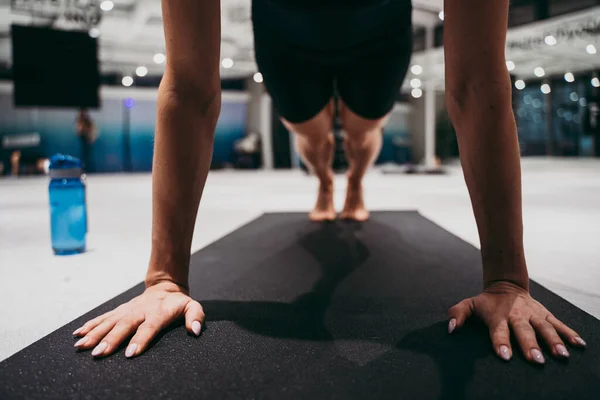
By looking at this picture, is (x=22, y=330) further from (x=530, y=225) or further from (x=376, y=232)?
(x=530, y=225)

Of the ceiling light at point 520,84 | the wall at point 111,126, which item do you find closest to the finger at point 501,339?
the wall at point 111,126

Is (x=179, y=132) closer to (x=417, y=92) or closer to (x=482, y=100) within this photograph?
(x=482, y=100)

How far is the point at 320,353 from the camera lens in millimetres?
735

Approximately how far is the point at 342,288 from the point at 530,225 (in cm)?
155

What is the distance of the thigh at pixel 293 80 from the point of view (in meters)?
1.51

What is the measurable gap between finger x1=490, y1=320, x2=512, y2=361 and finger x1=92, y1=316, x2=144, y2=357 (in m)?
0.59

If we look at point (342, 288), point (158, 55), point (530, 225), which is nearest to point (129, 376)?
point (342, 288)

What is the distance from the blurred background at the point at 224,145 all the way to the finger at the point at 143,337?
0.26 meters

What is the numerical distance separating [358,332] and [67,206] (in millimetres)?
1428

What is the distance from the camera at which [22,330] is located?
3.04 feet

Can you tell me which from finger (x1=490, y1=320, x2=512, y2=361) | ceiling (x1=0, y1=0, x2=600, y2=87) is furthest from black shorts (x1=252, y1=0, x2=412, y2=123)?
ceiling (x1=0, y1=0, x2=600, y2=87)

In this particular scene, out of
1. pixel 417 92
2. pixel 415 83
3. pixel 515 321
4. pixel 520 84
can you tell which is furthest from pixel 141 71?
pixel 515 321

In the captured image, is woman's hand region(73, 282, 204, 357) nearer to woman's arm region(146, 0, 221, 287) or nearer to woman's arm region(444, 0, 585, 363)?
woman's arm region(146, 0, 221, 287)

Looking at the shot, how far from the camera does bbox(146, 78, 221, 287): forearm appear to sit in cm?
89
